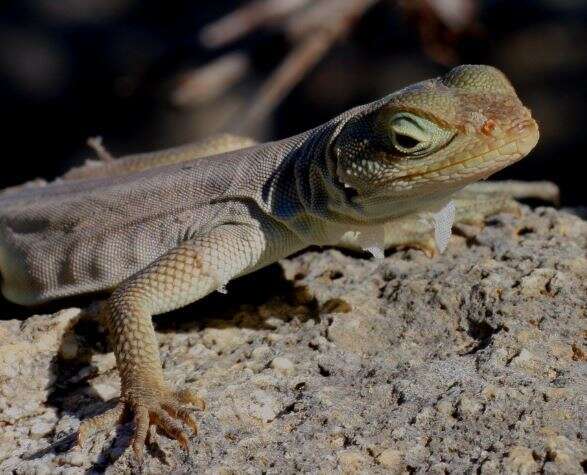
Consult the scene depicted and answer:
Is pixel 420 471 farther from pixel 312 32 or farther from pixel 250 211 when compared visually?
pixel 312 32

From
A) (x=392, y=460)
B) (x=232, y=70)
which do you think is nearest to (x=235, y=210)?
(x=392, y=460)

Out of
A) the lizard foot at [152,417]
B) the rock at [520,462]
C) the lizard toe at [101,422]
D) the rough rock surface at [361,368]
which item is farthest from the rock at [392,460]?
the lizard toe at [101,422]

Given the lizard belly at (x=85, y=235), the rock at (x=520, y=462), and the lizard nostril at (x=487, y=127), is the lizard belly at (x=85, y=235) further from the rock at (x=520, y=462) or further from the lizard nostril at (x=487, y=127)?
the rock at (x=520, y=462)

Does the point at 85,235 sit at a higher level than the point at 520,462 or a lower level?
higher

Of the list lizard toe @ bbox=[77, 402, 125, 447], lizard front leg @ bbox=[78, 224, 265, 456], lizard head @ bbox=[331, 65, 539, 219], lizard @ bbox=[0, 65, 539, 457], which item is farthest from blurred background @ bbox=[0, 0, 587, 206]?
lizard toe @ bbox=[77, 402, 125, 447]

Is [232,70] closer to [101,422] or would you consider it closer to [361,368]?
[361,368]

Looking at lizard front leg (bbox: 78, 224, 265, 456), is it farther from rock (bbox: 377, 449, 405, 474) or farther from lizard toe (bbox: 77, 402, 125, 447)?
rock (bbox: 377, 449, 405, 474)
